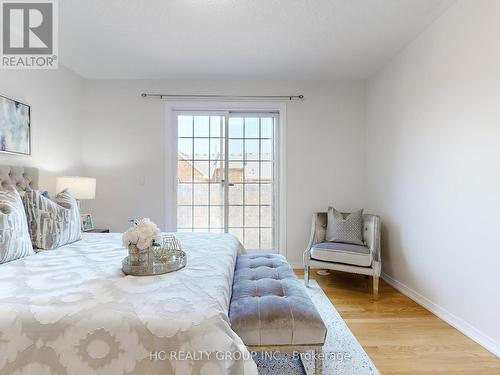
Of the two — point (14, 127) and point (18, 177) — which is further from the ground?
point (14, 127)

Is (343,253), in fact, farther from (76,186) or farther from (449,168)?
(76,186)

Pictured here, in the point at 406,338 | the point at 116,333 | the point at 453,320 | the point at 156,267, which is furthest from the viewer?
the point at 453,320

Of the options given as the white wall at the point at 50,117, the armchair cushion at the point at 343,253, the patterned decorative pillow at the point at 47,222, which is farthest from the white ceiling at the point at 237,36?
the armchair cushion at the point at 343,253

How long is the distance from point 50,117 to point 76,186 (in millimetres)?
863

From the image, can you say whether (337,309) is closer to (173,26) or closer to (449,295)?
(449,295)

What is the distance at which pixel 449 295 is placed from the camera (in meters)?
2.28

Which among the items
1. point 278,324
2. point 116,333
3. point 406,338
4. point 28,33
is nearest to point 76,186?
point 28,33

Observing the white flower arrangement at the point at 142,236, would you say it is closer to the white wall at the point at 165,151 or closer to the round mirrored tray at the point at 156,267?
the round mirrored tray at the point at 156,267

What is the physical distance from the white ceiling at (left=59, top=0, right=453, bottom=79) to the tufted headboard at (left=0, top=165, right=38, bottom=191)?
4.38 ft

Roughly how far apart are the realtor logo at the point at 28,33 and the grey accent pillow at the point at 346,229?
3363 millimetres

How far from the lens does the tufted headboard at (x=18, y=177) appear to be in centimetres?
239

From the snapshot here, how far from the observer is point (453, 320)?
2.22 meters

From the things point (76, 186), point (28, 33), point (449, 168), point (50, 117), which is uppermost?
point (28, 33)

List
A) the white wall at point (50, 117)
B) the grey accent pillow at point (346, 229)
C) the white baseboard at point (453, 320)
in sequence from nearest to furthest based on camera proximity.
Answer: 1. the white baseboard at point (453, 320)
2. the white wall at point (50, 117)
3. the grey accent pillow at point (346, 229)
